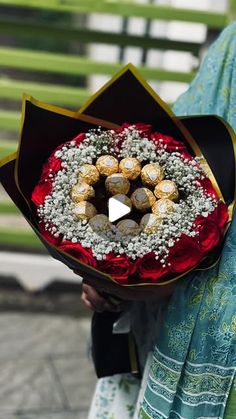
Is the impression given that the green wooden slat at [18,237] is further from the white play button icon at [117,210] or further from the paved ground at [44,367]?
the white play button icon at [117,210]

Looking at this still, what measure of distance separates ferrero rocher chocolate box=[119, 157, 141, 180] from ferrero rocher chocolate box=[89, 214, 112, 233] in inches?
4.2

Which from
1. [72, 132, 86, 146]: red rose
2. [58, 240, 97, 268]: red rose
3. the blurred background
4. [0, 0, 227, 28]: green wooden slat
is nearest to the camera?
[58, 240, 97, 268]: red rose

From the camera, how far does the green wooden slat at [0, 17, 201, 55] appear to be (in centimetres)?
379

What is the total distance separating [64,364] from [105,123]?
7.55ft

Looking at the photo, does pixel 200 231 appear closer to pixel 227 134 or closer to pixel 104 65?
pixel 227 134

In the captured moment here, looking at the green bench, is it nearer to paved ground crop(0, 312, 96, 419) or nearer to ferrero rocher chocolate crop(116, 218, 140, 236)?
paved ground crop(0, 312, 96, 419)

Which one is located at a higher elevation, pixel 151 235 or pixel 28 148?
pixel 28 148

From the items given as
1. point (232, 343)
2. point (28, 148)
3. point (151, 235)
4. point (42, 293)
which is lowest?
point (42, 293)

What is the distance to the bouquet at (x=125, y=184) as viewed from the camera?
4.63 feet

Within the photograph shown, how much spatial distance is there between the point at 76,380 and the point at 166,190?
7.35 ft

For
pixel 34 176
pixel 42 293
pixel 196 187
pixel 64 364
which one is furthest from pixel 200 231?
pixel 42 293

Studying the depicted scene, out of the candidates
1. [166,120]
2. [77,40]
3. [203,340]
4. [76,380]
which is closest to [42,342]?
[76,380]

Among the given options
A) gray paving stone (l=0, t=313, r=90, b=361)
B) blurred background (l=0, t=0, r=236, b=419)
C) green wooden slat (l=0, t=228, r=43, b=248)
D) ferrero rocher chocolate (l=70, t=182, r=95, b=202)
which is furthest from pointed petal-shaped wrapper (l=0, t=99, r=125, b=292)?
green wooden slat (l=0, t=228, r=43, b=248)

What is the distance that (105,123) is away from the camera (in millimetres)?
1560
